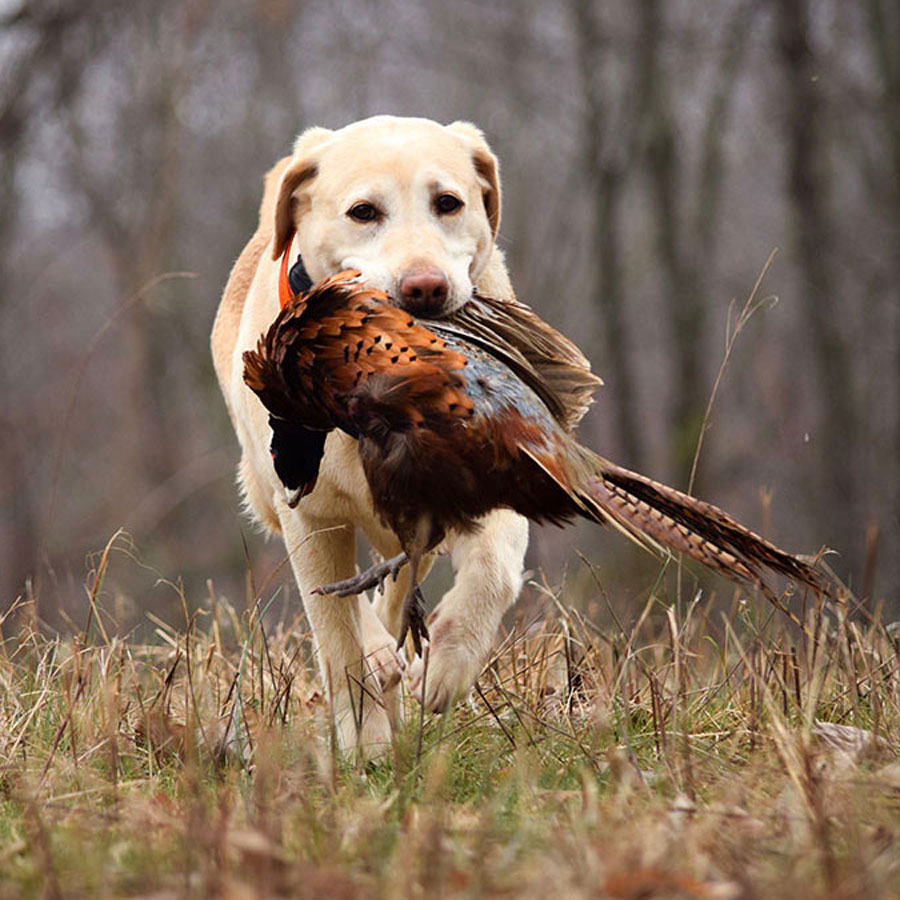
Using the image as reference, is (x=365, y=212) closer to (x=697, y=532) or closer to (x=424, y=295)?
(x=424, y=295)

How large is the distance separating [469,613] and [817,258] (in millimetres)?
11198

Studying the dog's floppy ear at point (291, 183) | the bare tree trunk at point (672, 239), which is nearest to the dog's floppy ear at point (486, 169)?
the dog's floppy ear at point (291, 183)

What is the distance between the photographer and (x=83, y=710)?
351 cm

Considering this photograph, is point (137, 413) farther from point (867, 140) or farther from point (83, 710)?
point (83, 710)

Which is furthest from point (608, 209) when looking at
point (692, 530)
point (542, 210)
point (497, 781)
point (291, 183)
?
point (497, 781)

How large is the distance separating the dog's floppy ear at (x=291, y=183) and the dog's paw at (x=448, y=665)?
4.44ft

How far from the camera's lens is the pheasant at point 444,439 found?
2.97 meters

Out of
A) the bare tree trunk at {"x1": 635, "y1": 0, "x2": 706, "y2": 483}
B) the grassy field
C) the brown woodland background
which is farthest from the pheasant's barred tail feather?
the bare tree trunk at {"x1": 635, "y1": 0, "x2": 706, "y2": 483}

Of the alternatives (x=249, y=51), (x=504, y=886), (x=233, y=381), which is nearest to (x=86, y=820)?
(x=504, y=886)

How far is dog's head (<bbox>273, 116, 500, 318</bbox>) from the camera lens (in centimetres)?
358

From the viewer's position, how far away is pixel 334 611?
13.3ft

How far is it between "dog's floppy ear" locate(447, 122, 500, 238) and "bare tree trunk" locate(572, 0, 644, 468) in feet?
38.0

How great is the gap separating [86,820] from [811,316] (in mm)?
12448

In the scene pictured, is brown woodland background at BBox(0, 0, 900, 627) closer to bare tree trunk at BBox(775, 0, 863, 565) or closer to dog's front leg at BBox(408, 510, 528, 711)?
Answer: bare tree trunk at BBox(775, 0, 863, 565)
